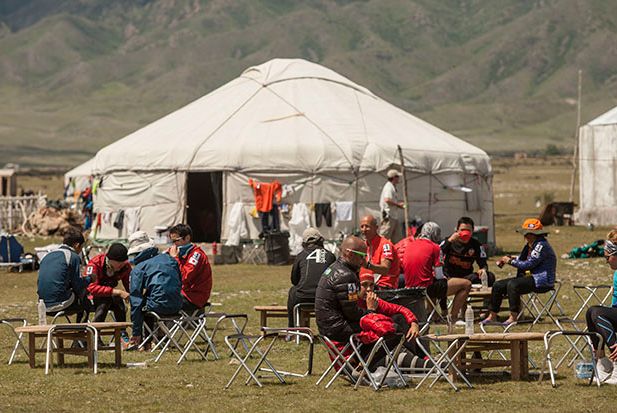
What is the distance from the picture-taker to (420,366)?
37.4ft

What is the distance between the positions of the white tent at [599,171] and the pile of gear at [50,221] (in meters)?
14.3

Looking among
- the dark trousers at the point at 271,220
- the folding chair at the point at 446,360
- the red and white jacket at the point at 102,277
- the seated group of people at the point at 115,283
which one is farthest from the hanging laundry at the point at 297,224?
the folding chair at the point at 446,360

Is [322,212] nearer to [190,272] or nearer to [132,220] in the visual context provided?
[132,220]

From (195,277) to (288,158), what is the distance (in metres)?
13.4

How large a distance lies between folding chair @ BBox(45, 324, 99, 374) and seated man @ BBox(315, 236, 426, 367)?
2186mm

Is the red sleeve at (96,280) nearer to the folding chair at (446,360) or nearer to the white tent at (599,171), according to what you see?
the folding chair at (446,360)

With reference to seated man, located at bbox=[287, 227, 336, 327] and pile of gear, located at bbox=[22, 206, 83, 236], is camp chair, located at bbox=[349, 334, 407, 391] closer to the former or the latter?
seated man, located at bbox=[287, 227, 336, 327]

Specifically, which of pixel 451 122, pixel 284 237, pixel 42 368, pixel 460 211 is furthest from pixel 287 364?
pixel 451 122

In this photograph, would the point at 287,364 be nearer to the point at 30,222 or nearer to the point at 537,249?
the point at 537,249

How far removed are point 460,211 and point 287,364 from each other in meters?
17.0

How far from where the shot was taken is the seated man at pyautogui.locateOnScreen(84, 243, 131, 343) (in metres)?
13.6

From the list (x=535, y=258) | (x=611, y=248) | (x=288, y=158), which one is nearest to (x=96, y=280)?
(x=535, y=258)

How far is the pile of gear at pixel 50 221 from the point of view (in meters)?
38.2

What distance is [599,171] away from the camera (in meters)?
38.1
